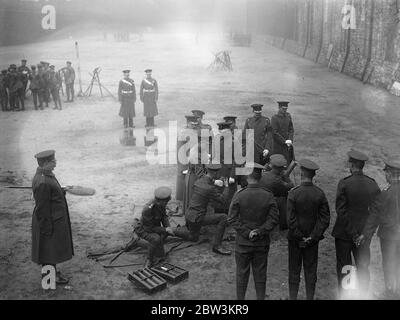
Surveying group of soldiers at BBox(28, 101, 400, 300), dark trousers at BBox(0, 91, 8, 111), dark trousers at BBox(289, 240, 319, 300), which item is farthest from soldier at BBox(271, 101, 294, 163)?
dark trousers at BBox(0, 91, 8, 111)

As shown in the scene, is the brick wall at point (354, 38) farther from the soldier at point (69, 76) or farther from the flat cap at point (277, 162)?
the flat cap at point (277, 162)

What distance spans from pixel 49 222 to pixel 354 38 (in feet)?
75.0

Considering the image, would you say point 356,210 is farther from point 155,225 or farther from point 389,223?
point 155,225

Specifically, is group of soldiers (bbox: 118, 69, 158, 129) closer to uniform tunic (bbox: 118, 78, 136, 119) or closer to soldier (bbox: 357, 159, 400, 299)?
uniform tunic (bbox: 118, 78, 136, 119)

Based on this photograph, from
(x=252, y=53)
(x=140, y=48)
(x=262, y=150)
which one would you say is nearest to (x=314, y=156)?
(x=262, y=150)

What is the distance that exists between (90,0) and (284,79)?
4180 centimetres

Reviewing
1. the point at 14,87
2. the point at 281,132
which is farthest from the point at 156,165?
the point at 14,87

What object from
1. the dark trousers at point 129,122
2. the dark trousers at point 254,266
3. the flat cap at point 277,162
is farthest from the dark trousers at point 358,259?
the dark trousers at point 129,122

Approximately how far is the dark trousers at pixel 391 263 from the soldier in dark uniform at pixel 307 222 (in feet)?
3.15

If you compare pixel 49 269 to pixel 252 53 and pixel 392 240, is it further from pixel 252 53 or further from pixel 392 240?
pixel 252 53

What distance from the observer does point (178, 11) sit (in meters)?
71.0

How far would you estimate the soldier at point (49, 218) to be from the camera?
5832 mm

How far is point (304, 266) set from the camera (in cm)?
556

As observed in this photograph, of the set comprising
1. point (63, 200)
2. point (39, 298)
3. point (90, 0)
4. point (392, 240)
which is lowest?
point (39, 298)
